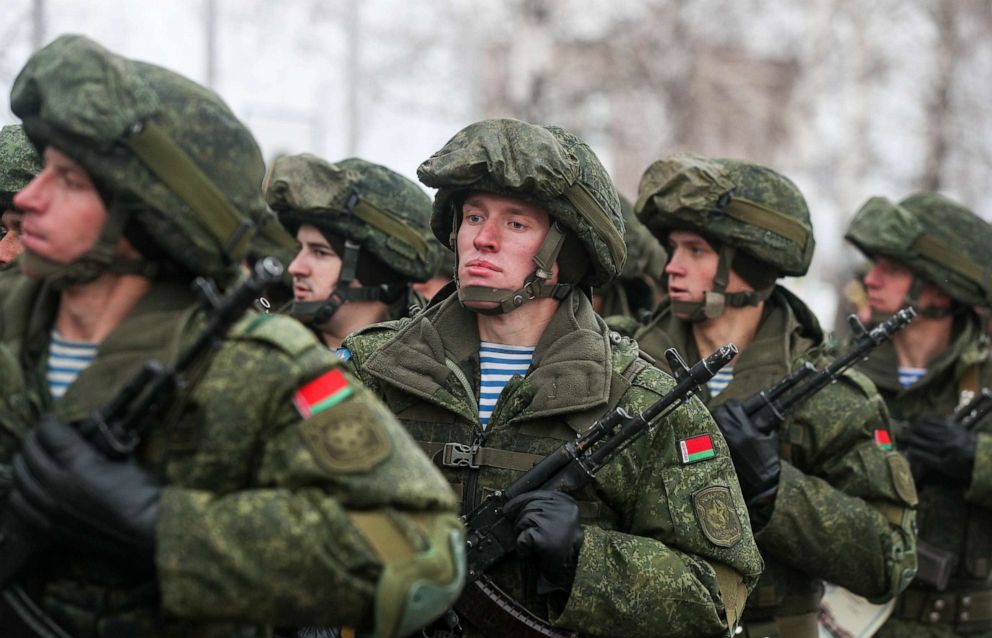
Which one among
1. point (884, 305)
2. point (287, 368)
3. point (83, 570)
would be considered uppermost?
point (287, 368)

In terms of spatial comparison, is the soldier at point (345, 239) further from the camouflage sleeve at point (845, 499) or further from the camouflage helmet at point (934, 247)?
the camouflage helmet at point (934, 247)

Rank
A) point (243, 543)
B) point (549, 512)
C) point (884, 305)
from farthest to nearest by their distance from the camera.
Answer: point (884, 305) → point (549, 512) → point (243, 543)

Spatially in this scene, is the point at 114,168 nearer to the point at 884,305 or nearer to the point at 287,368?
the point at 287,368

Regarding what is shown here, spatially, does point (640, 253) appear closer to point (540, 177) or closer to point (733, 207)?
point (733, 207)

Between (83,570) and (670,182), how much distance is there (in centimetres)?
346

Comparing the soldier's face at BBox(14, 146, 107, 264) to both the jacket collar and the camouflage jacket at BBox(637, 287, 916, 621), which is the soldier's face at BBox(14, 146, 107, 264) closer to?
the jacket collar

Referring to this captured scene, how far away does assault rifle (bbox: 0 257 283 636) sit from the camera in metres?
2.74

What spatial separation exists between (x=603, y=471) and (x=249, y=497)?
1.47m

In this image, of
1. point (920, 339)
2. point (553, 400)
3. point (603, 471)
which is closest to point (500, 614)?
point (603, 471)

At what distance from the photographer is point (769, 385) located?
5289 millimetres

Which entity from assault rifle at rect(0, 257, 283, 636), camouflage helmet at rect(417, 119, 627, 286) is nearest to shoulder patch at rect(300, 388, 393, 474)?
assault rifle at rect(0, 257, 283, 636)

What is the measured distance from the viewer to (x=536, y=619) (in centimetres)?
393

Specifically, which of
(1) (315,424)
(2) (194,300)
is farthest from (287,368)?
(2) (194,300)

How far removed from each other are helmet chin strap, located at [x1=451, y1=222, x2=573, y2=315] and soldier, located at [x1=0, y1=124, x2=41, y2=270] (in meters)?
2.04
